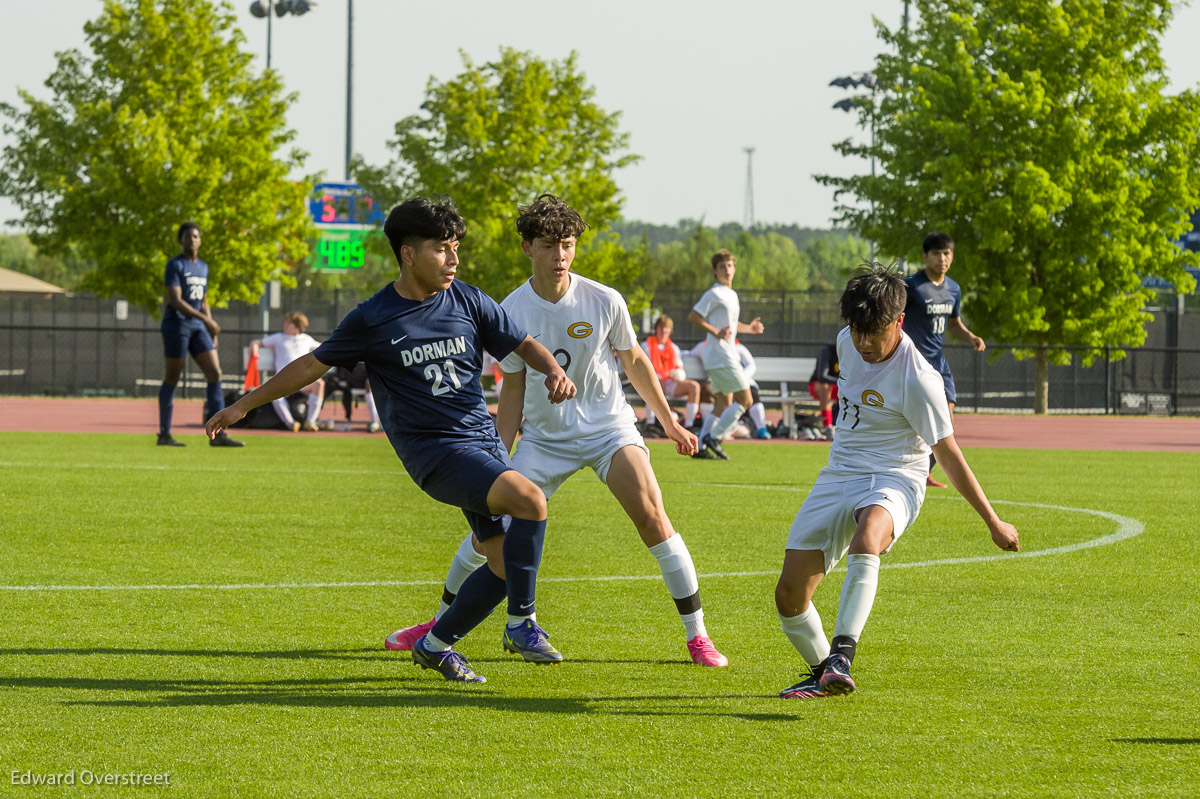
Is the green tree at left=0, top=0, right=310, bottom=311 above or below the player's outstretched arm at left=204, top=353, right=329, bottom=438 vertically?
above

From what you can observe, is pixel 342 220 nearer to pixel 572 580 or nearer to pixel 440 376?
pixel 572 580

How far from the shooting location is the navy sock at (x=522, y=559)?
5.38 meters

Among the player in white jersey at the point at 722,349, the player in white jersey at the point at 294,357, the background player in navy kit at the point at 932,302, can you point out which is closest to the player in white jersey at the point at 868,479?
the background player in navy kit at the point at 932,302

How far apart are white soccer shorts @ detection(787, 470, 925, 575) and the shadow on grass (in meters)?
0.62

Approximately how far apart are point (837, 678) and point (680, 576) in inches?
45.7

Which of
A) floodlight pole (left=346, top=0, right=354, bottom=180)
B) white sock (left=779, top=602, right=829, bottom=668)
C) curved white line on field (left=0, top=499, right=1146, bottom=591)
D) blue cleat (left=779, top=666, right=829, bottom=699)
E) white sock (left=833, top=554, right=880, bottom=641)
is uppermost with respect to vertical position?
floodlight pole (left=346, top=0, right=354, bottom=180)

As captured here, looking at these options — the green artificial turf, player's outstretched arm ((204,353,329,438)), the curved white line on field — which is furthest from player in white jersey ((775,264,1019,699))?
the curved white line on field

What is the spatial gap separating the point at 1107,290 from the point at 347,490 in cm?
2383

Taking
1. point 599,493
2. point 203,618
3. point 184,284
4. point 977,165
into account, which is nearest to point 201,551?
point 203,618

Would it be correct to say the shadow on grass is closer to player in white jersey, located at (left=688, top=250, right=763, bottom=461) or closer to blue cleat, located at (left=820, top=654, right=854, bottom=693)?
blue cleat, located at (left=820, top=654, right=854, bottom=693)

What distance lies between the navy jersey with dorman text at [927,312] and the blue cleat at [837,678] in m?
7.24

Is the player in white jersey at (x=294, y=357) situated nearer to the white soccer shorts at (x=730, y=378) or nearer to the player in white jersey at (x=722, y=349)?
the player in white jersey at (x=722, y=349)

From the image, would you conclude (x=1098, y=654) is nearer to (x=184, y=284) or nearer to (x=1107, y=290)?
(x=184, y=284)

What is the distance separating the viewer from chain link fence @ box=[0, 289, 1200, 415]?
34584 mm
